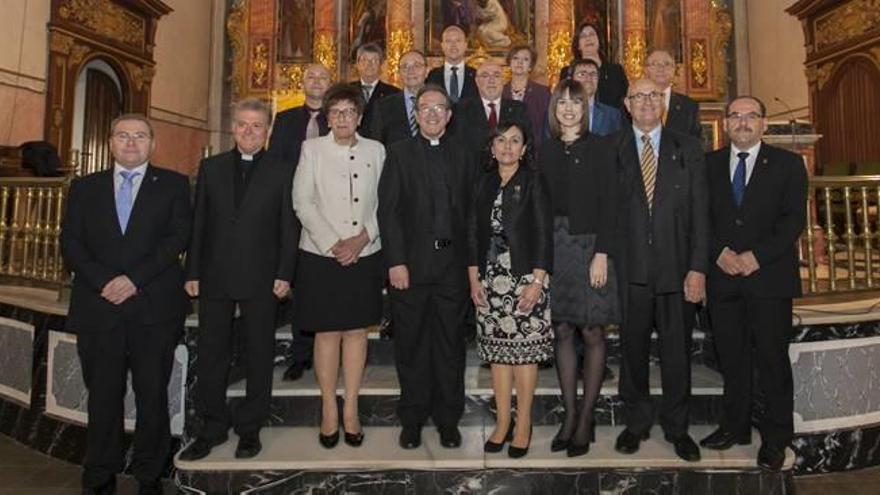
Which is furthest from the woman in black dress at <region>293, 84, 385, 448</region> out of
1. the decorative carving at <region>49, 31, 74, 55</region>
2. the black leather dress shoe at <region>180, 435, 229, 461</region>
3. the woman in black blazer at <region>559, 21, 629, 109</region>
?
the decorative carving at <region>49, 31, 74, 55</region>

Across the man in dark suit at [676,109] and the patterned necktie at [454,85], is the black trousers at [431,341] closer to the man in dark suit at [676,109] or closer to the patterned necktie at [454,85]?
the patterned necktie at [454,85]

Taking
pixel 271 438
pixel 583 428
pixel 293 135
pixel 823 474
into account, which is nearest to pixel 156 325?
pixel 271 438

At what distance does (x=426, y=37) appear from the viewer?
1097cm

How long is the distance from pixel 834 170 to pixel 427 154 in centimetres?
773

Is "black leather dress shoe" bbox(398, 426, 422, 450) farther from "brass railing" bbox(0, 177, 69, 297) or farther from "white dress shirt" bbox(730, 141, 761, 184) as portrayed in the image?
"brass railing" bbox(0, 177, 69, 297)

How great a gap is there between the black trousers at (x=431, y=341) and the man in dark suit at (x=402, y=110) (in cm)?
109

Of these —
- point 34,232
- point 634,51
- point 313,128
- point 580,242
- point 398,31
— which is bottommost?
point 580,242

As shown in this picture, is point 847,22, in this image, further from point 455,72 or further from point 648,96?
point 648,96

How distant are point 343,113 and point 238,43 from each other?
32.4 ft

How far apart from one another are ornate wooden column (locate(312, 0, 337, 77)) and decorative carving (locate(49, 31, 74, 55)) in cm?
424

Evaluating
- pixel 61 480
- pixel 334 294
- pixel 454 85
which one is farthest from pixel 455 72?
pixel 61 480

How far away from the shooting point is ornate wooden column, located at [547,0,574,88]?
35.0 feet

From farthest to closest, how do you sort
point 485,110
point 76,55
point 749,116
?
point 76,55 < point 485,110 < point 749,116

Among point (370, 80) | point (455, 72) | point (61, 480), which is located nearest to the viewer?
point (61, 480)
